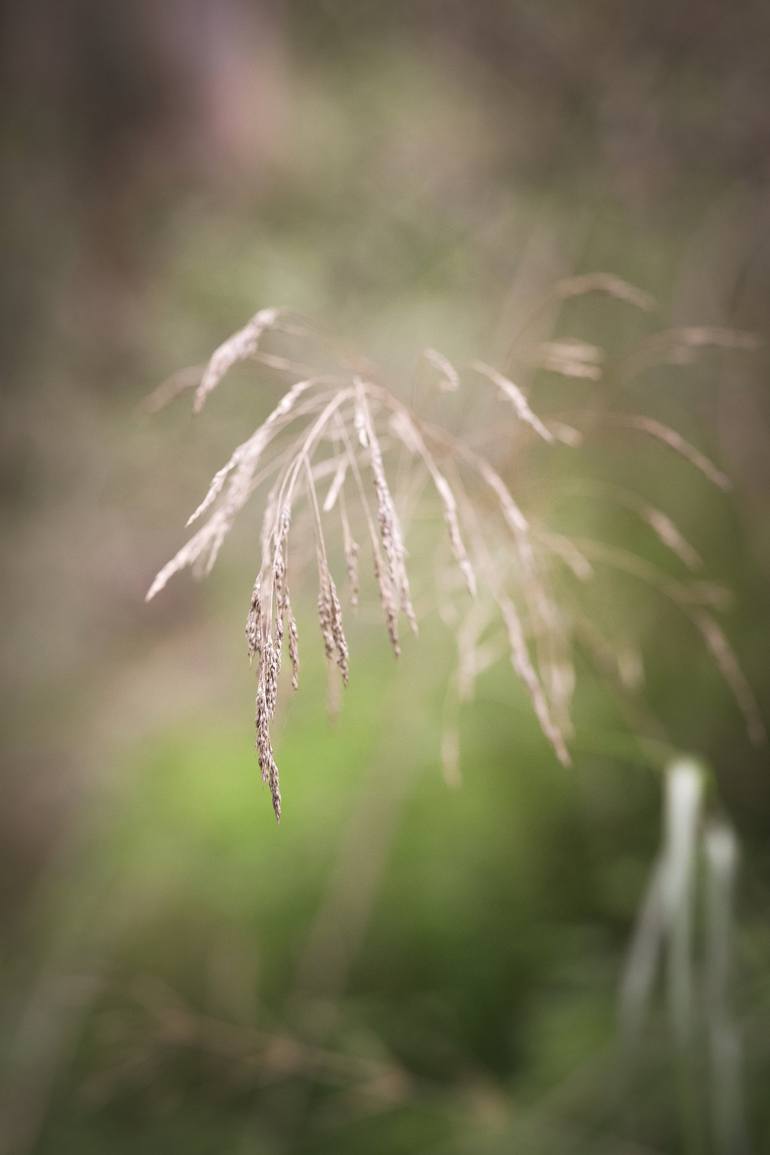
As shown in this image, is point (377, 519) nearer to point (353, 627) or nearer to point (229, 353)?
point (229, 353)

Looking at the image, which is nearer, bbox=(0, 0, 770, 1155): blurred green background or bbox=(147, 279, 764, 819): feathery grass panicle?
bbox=(147, 279, 764, 819): feathery grass panicle

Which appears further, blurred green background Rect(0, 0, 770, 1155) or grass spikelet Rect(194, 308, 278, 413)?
blurred green background Rect(0, 0, 770, 1155)

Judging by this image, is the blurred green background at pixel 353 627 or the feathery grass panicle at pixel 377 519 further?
the blurred green background at pixel 353 627

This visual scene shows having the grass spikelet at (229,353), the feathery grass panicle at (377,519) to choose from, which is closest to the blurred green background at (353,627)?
the feathery grass panicle at (377,519)

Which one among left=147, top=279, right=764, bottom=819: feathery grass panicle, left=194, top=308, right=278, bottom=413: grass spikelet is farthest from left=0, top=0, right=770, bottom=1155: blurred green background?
left=194, top=308, right=278, bottom=413: grass spikelet

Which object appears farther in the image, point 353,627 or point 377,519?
point 353,627

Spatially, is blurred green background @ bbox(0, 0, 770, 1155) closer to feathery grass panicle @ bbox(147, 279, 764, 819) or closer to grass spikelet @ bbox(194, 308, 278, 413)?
feathery grass panicle @ bbox(147, 279, 764, 819)

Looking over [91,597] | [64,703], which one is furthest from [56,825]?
[91,597]

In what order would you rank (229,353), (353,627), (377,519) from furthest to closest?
1. (353,627)
2. (377,519)
3. (229,353)

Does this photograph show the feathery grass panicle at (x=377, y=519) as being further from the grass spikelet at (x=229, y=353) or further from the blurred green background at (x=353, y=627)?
the blurred green background at (x=353, y=627)

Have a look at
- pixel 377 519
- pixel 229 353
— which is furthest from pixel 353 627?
pixel 229 353
